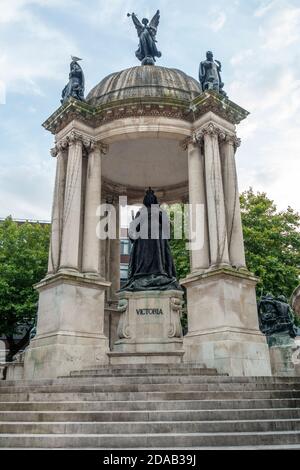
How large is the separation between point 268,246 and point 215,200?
44.2ft

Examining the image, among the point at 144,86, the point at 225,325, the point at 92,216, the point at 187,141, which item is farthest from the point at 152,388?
the point at 144,86

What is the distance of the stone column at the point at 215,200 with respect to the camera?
13359 mm

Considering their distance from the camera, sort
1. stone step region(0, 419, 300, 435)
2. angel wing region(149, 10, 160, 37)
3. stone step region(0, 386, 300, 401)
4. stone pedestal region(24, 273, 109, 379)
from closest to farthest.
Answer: stone step region(0, 419, 300, 435)
stone step region(0, 386, 300, 401)
stone pedestal region(24, 273, 109, 379)
angel wing region(149, 10, 160, 37)

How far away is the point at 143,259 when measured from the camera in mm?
14875

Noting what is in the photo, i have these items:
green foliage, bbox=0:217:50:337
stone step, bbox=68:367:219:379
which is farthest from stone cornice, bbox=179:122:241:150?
green foliage, bbox=0:217:50:337

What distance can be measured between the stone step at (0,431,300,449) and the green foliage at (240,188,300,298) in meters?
18.0

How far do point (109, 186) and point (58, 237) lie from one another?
199 inches

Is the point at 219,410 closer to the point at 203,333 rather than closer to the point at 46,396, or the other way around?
the point at 46,396

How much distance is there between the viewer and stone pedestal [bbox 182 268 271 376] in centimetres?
1177

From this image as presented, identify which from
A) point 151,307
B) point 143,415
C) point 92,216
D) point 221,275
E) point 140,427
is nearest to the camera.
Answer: point 140,427

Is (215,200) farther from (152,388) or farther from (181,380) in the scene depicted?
(152,388)

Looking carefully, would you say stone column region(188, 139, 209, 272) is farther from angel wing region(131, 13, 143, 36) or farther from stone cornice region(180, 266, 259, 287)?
angel wing region(131, 13, 143, 36)

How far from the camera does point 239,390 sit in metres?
8.13
